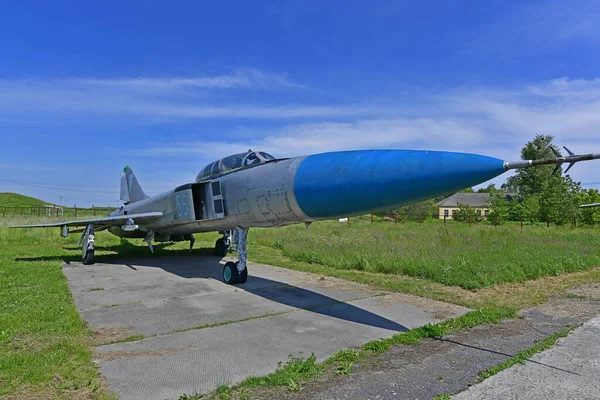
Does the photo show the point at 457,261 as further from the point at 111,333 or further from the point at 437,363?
the point at 111,333

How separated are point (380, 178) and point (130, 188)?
1480 centimetres

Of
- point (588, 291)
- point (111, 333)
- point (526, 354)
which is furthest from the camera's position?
point (588, 291)

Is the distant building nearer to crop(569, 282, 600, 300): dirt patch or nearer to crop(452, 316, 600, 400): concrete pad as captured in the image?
crop(569, 282, 600, 300): dirt patch

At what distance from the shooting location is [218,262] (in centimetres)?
1241

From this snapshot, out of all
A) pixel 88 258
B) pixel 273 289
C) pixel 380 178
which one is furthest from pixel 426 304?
pixel 88 258

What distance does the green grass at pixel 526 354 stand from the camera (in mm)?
3761

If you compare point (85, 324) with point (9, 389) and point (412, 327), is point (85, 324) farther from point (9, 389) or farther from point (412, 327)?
point (412, 327)

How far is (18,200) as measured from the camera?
72.6 m

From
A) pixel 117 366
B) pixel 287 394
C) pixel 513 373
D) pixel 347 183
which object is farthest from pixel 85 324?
pixel 513 373

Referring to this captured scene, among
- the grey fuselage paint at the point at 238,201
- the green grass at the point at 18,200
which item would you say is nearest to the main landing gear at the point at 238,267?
the grey fuselage paint at the point at 238,201

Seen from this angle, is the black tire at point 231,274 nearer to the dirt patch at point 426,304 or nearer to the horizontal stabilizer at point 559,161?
the dirt patch at point 426,304

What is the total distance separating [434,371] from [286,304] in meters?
3.28

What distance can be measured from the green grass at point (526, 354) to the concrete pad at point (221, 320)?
1.39 m

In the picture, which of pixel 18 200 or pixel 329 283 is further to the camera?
pixel 18 200
